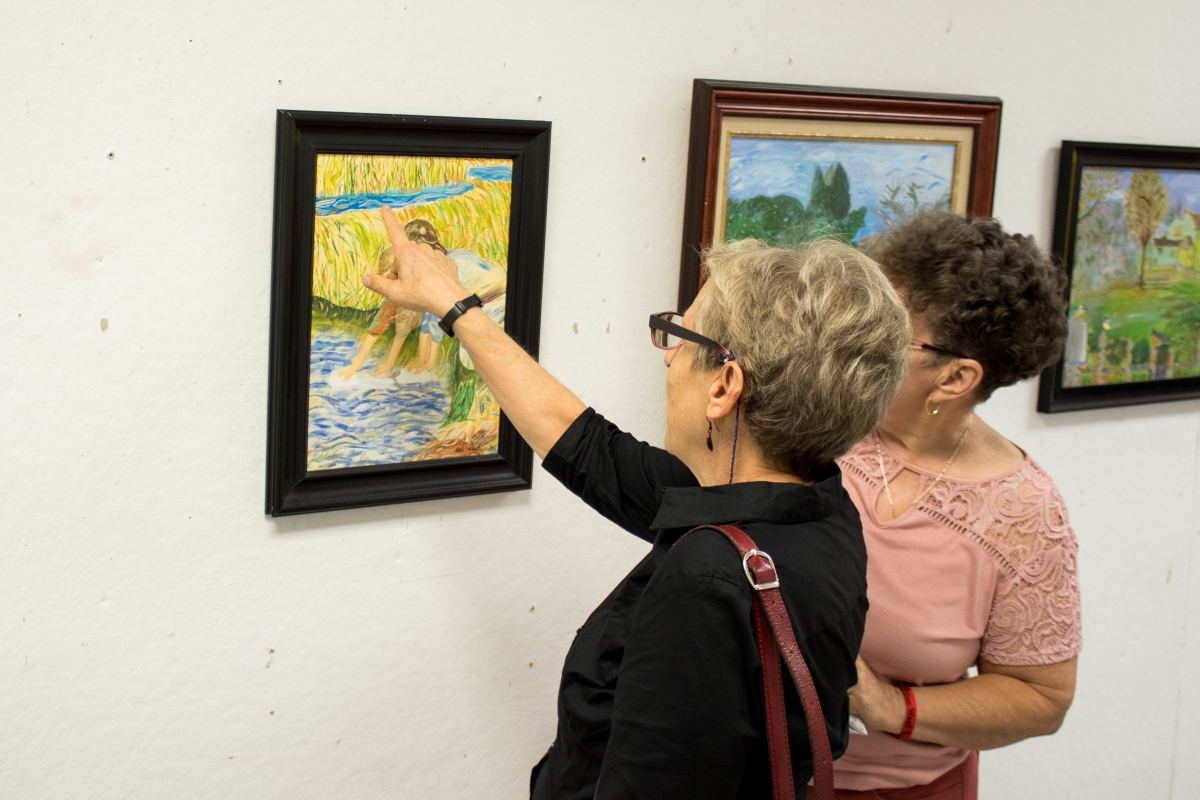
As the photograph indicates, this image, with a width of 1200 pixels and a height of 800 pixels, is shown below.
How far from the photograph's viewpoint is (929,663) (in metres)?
1.51

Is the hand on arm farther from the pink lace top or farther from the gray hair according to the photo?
the gray hair

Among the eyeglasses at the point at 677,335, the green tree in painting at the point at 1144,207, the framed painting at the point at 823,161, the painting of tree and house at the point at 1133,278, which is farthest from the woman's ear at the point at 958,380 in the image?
the green tree in painting at the point at 1144,207

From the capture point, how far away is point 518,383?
145cm

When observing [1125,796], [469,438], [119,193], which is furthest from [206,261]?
[1125,796]

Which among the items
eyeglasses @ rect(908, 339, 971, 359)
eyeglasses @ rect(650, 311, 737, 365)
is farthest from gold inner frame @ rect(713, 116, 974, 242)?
eyeglasses @ rect(650, 311, 737, 365)

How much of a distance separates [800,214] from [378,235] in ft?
2.52

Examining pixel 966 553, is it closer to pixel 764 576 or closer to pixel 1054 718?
pixel 1054 718

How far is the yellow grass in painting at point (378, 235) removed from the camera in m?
→ 1.48

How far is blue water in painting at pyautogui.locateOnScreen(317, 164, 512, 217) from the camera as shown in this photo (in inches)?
57.9

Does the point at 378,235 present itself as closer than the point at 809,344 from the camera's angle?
No

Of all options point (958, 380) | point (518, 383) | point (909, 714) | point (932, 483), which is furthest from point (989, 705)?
point (518, 383)

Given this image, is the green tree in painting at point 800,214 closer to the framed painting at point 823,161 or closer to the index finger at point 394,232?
the framed painting at point 823,161

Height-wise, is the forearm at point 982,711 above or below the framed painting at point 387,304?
below

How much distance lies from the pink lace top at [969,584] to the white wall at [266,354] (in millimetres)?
511
